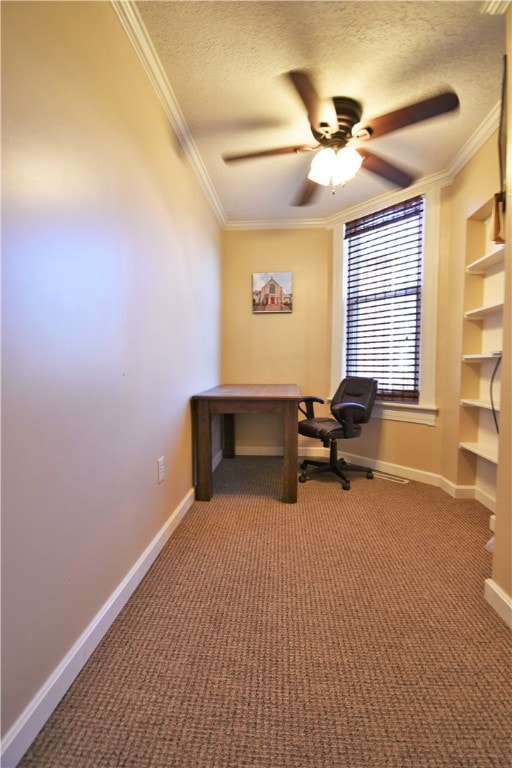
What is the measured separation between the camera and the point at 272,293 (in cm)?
350

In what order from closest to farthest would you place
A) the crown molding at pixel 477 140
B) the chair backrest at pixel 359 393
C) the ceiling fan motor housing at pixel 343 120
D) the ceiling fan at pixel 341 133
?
A: 1. the ceiling fan at pixel 341 133
2. the ceiling fan motor housing at pixel 343 120
3. the crown molding at pixel 477 140
4. the chair backrest at pixel 359 393

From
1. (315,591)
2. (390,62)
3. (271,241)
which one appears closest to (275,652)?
(315,591)

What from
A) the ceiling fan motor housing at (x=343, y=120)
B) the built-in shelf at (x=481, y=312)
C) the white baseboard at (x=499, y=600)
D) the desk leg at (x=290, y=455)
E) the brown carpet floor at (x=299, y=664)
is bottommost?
the brown carpet floor at (x=299, y=664)

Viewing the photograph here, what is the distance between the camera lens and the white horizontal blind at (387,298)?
108 inches

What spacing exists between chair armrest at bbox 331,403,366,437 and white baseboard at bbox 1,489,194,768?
1772mm

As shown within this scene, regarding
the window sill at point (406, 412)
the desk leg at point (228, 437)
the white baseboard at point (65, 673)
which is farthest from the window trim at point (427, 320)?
the white baseboard at point (65, 673)

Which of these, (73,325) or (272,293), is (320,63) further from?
(272,293)

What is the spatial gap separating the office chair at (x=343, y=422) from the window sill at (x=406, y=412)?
272 mm

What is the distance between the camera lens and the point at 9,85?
2.52ft

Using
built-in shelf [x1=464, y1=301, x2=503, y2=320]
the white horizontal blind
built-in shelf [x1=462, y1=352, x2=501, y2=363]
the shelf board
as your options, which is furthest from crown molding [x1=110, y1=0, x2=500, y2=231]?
the shelf board

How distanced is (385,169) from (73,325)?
2266 millimetres

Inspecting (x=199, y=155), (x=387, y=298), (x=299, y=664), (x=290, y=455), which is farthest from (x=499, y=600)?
(x=199, y=155)

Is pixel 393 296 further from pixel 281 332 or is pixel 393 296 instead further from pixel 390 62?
pixel 390 62

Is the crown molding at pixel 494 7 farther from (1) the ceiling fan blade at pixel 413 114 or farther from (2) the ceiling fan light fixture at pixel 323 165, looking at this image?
(2) the ceiling fan light fixture at pixel 323 165
